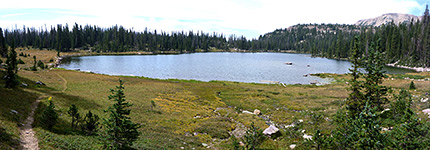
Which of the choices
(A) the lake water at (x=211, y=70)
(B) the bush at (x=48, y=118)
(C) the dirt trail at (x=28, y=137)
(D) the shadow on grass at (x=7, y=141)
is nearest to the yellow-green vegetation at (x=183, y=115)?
(D) the shadow on grass at (x=7, y=141)

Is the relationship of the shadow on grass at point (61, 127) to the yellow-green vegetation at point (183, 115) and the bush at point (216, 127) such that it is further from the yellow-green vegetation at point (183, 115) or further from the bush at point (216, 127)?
the bush at point (216, 127)

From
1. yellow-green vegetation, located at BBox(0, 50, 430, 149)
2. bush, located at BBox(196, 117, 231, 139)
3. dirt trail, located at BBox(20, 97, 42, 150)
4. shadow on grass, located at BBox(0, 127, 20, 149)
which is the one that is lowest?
bush, located at BBox(196, 117, 231, 139)

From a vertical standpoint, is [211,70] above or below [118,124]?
below

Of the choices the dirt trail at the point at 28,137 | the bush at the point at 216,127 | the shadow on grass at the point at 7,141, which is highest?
the shadow on grass at the point at 7,141

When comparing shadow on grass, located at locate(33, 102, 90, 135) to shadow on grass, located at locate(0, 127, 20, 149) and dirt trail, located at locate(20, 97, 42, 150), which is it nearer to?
dirt trail, located at locate(20, 97, 42, 150)

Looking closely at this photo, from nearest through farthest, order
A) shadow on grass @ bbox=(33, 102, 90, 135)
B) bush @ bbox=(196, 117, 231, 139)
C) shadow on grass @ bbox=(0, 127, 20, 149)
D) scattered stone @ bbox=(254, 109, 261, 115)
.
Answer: shadow on grass @ bbox=(0, 127, 20, 149) < shadow on grass @ bbox=(33, 102, 90, 135) < bush @ bbox=(196, 117, 231, 139) < scattered stone @ bbox=(254, 109, 261, 115)

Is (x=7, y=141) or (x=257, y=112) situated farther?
(x=257, y=112)

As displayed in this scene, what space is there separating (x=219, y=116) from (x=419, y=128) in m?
25.1

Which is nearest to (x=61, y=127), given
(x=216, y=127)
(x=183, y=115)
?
(x=183, y=115)

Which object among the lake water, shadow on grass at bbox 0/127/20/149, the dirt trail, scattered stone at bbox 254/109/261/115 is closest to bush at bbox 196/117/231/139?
scattered stone at bbox 254/109/261/115

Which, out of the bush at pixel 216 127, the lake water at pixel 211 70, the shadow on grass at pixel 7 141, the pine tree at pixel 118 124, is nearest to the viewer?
the shadow on grass at pixel 7 141

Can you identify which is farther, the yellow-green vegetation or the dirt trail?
the yellow-green vegetation

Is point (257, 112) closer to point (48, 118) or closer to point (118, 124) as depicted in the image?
point (118, 124)

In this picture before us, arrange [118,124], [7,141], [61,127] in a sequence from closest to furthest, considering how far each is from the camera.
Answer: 1. [7,141]
2. [118,124]
3. [61,127]
